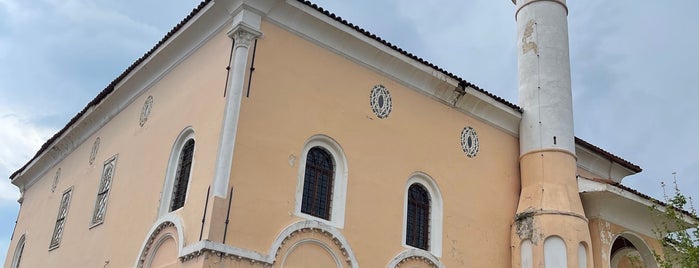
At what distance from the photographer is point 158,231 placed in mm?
12289

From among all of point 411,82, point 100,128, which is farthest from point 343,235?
point 100,128

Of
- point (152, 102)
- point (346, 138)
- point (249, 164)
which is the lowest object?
point (249, 164)

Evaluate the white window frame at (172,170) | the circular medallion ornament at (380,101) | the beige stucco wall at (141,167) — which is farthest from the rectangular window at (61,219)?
the circular medallion ornament at (380,101)

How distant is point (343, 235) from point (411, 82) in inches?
158

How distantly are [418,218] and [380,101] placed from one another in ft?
8.14

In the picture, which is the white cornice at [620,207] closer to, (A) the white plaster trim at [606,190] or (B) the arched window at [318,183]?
(A) the white plaster trim at [606,190]

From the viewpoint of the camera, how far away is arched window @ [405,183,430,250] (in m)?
13.9

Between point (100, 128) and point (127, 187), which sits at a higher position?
point (100, 128)

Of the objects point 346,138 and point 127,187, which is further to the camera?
point 127,187

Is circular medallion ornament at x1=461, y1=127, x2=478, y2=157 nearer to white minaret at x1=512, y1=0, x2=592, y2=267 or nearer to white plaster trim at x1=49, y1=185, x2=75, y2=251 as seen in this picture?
white minaret at x1=512, y1=0, x2=592, y2=267

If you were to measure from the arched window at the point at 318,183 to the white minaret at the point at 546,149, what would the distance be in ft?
16.4

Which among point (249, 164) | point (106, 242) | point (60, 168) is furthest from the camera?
point (60, 168)

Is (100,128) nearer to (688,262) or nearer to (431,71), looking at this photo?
(431,71)

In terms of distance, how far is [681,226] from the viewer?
561 inches
